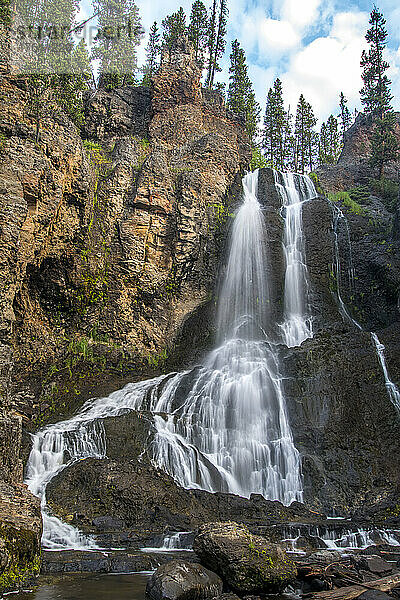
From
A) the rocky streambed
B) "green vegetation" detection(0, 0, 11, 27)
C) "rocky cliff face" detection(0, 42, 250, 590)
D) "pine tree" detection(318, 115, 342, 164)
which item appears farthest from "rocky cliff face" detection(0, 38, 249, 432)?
"pine tree" detection(318, 115, 342, 164)

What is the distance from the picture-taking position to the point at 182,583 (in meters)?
6.16

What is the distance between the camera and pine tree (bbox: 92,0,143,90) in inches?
1506

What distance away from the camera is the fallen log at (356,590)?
626cm

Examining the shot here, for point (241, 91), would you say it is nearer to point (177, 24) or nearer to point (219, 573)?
point (177, 24)

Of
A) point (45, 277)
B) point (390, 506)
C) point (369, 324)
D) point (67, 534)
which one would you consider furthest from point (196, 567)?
point (369, 324)

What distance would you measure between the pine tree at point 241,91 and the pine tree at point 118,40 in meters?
8.26

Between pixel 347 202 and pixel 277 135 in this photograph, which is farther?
pixel 277 135

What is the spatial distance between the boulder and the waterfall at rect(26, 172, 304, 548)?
12.4ft

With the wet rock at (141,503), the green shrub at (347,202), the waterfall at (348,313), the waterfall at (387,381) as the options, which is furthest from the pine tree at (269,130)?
the wet rock at (141,503)

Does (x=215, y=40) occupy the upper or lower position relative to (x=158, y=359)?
upper

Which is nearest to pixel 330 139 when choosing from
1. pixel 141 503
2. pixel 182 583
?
pixel 141 503

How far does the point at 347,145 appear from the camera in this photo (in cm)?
4088

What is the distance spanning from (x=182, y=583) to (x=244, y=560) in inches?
45.4

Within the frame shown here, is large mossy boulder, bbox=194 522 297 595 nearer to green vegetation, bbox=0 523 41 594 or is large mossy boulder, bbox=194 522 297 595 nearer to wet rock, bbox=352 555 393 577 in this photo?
wet rock, bbox=352 555 393 577
